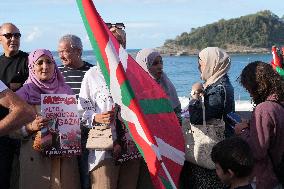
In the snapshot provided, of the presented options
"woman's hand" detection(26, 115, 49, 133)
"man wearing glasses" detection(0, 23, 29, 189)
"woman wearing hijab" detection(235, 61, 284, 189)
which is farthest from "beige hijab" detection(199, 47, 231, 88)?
"man wearing glasses" detection(0, 23, 29, 189)

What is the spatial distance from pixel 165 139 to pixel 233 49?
117075mm

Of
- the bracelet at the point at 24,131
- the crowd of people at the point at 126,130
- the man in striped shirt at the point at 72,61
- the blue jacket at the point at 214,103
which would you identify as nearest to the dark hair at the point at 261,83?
the crowd of people at the point at 126,130

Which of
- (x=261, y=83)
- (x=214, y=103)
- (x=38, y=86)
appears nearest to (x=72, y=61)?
(x=38, y=86)

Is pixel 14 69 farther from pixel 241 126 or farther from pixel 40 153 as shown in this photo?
pixel 241 126

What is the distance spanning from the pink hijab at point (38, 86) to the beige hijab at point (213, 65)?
3.84 ft

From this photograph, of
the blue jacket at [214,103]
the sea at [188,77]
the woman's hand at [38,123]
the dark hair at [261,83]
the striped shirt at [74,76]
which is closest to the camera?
the dark hair at [261,83]

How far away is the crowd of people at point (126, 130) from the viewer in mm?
4328

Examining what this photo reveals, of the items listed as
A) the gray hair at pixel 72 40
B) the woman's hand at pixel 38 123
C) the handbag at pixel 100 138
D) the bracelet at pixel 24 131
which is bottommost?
the handbag at pixel 100 138

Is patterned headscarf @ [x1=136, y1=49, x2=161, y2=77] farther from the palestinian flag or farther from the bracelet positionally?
the bracelet

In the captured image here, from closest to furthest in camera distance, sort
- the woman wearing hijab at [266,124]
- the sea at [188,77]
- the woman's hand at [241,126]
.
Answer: the woman wearing hijab at [266,124] < the woman's hand at [241,126] < the sea at [188,77]

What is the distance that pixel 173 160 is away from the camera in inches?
162

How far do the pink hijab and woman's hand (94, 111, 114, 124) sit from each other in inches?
14.8

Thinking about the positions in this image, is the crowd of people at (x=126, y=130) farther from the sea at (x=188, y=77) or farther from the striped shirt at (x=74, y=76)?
the striped shirt at (x=74, y=76)

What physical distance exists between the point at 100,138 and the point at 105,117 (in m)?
0.18
